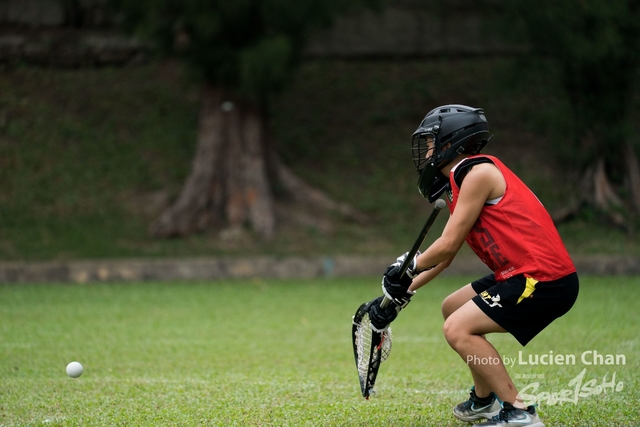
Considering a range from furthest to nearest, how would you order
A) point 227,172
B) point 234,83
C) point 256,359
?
point 227,172
point 234,83
point 256,359

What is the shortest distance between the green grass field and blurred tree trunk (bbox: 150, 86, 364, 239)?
3.04 m

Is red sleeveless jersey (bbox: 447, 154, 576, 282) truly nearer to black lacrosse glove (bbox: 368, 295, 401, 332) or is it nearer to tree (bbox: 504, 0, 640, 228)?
black lacrosse glove (bbox: 368, 295, 401, 332)

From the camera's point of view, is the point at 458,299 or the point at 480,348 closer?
the point at 480,348

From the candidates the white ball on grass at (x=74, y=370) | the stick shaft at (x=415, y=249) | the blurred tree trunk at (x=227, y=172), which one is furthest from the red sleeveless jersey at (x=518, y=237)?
the blurred tree trunk at (x=227, y=172)

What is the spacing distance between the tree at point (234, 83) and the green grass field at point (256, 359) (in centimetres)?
316

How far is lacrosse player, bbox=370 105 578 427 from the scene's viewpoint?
4.25 meters

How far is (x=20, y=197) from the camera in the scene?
16.0 m

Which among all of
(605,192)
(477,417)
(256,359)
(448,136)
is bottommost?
(605,192)

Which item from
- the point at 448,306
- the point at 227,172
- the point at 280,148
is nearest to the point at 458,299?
the point at 448,306

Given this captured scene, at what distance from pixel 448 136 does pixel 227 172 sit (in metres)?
11.2

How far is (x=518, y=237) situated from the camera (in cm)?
429

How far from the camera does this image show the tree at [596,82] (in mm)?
13797

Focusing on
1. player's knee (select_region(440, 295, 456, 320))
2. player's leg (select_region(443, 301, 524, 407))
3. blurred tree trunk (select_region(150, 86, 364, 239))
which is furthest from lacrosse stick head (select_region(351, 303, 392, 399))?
blurred tree trunk (select_region(150, 86, 364, 239))

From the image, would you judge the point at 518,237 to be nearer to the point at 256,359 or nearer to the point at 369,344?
the point at 369,344
